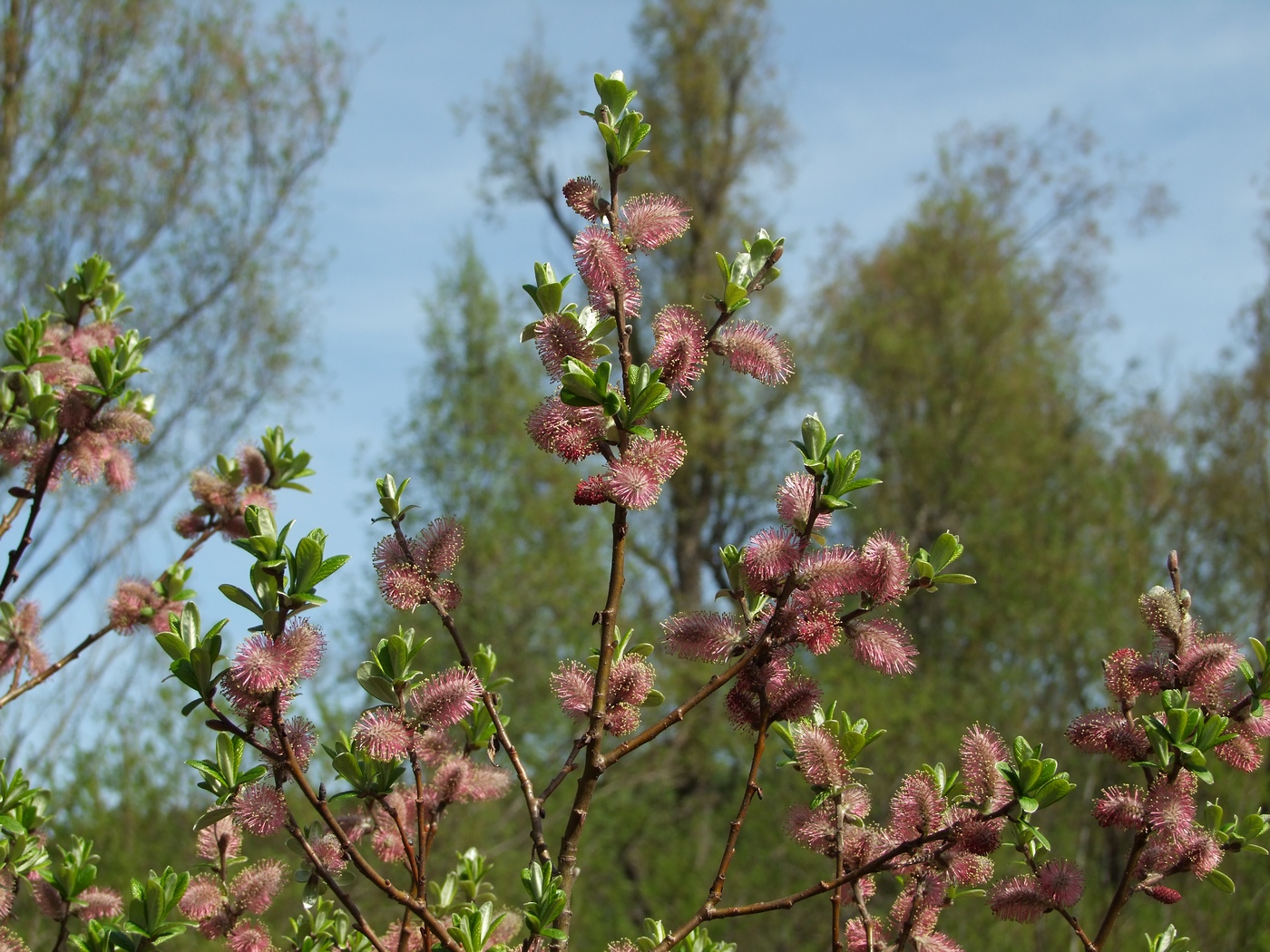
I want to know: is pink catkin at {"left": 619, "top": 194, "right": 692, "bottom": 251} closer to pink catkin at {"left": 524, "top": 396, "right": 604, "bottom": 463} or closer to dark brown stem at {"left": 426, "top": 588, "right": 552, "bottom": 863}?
pink catkin at {"left": 524, "top": 396, "right": 604, "bottom": 463}

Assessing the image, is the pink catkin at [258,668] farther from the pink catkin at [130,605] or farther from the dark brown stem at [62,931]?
the pink catkin at [130,605]

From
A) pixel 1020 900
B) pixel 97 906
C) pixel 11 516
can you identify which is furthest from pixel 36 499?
pixel 1020 900

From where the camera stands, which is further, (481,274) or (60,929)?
(481,274)

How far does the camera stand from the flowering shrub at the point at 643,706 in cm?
136

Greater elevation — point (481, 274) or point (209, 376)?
point (481, 274)

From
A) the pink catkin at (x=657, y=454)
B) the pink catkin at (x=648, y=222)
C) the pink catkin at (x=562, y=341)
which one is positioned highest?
the pink catkin at (x=648, y=222)

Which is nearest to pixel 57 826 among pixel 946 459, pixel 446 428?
pixel 446 428

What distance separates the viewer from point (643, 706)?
1.58m

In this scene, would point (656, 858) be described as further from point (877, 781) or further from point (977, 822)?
point (977, 822)

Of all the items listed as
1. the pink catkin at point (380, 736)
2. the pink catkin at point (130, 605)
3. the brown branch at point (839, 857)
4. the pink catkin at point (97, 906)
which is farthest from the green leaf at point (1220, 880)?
the pink catkin at point (130, 605)

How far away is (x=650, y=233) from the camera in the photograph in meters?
1.56

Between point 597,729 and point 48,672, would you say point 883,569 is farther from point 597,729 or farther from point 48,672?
point 48,672

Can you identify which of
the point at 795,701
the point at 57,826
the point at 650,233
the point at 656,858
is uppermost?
the point at 656,858

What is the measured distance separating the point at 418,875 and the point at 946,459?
51.5 feet
